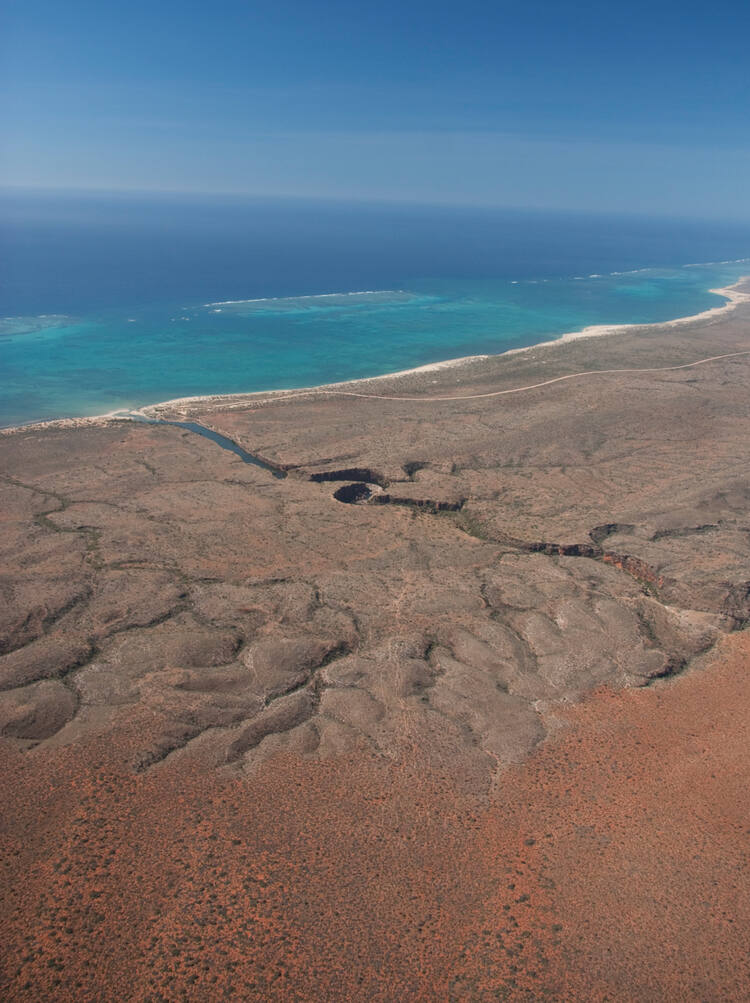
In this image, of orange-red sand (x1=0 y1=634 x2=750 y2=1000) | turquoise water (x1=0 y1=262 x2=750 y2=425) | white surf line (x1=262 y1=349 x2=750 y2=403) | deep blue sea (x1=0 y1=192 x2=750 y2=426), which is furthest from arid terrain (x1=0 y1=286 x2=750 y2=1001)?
deep blue sea (x1=0 y1=192 x2=750 y2=426)

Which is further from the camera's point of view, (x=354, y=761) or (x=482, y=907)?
(x=354, y=761)

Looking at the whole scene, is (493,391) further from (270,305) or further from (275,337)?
(270,305)

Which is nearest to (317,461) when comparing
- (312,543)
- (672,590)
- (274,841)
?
(312,543)

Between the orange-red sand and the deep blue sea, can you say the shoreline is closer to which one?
the deep blue sea

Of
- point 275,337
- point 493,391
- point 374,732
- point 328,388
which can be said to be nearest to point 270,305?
point 275,337

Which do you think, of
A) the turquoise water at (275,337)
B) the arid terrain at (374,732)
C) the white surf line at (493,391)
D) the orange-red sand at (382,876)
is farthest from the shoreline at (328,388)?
the orange-red sand at (382,876)

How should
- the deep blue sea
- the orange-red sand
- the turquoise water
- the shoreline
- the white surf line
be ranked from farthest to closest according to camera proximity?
the deep blue sea → the turquoise water → the white surf line → the shoreline → the orange-red sand

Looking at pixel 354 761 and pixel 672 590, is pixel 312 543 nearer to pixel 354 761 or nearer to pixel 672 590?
pixel 354 761
